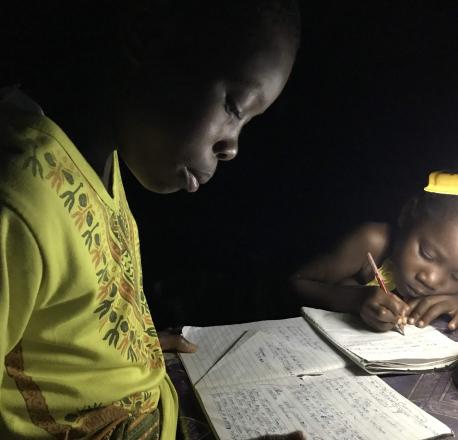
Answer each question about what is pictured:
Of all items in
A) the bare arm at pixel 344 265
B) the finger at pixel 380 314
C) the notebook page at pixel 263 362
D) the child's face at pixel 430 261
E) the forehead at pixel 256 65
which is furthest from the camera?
the bare arm at pixel 344 265

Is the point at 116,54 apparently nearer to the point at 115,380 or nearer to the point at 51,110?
the point at 51,110

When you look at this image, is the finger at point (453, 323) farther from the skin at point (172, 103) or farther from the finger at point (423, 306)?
the skin at point (172, 103)

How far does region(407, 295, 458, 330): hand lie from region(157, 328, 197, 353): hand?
500 mm

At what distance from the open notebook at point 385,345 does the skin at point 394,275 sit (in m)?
0.03

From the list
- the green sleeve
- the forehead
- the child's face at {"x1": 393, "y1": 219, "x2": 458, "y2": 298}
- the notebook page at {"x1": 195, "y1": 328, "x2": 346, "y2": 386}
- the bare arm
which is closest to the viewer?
the green sleeve

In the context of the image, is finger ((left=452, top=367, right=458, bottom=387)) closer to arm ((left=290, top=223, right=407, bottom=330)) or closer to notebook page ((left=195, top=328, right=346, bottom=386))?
notebook page ((left=195, top=328, right=346, bottom=386))

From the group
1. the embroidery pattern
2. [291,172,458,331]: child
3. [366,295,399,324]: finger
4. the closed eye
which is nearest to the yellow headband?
[291,172,458,331]: child

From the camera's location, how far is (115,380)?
0.53m

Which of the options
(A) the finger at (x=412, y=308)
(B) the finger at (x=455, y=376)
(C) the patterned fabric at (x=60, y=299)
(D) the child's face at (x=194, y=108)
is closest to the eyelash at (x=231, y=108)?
(D) the child's face at (x=194, y=108)

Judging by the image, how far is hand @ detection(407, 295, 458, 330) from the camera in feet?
3.24

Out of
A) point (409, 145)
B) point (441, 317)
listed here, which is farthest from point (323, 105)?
point (441, 317)

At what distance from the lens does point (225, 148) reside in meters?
0.57

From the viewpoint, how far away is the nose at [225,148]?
22.0 inches

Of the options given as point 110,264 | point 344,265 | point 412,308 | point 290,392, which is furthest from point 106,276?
point 344,265
